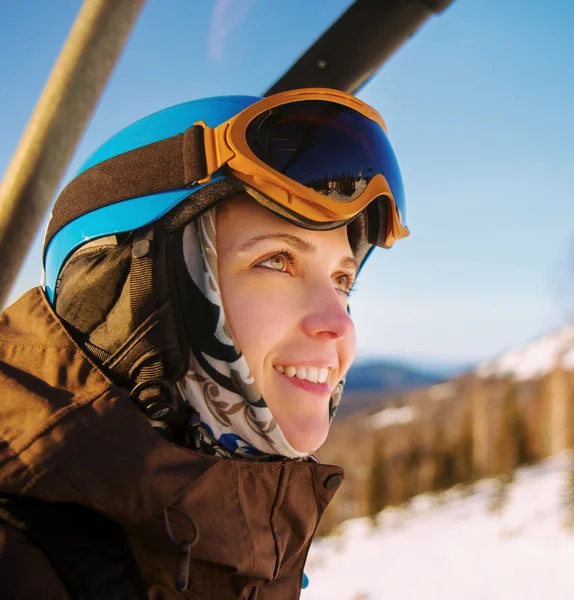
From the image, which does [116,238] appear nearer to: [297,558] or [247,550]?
[247,550]

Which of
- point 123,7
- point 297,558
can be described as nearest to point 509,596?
point 297,558

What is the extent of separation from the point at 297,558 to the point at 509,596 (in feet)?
56.9

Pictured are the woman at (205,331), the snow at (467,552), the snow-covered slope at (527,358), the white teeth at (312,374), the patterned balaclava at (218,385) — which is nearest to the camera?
the woman at (205,331)

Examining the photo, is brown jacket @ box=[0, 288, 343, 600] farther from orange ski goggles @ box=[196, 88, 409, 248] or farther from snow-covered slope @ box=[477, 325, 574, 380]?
snow-covered slope @ box=[477, 325, 574, 380]

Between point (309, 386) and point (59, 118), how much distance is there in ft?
3.91

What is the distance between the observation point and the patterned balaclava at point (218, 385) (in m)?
1.73

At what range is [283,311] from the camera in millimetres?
1793

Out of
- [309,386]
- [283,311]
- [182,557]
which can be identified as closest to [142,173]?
[283,311]

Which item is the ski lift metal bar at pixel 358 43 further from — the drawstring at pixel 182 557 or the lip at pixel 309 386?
the drawstring at pixel 182 557

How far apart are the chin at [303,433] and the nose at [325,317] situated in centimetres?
28

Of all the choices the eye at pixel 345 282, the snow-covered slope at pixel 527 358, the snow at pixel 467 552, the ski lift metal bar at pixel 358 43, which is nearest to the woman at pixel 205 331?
the eye at pixel 345 282

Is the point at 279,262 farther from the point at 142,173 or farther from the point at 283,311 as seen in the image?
the point at 142,173

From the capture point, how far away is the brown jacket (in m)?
1.34

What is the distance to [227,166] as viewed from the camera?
1.81 m
